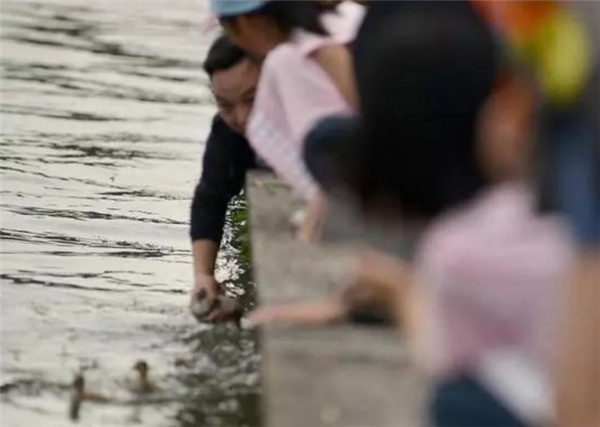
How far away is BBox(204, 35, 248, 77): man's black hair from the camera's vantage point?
5.81 metres

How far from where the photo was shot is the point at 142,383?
5387 millimetres

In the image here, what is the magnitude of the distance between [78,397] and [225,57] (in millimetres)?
1261

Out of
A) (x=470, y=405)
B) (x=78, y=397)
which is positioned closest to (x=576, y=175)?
(x=470, y=405)

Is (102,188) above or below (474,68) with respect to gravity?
below

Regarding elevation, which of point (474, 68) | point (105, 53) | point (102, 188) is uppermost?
point (474, 68)

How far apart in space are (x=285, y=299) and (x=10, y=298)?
2125 mm

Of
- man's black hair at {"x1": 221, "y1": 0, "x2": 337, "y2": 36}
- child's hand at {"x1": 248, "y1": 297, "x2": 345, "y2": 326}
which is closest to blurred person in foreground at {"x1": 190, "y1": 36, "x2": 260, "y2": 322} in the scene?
man's black hair at {"x1": 221, "y1": 0, "x2": 337, "y2": 36}

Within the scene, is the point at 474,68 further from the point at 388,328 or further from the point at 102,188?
the point at 102,188

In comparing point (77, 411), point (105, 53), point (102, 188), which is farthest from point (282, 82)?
point (105, 53)

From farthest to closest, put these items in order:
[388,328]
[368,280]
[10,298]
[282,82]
Answer: [10,298] → [282,82] → [388,328] → [368,280]

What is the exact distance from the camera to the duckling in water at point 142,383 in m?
5.38

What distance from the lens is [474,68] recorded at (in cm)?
310

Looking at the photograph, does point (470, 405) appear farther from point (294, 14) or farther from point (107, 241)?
point (107, 241)

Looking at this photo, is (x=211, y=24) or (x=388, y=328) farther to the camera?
(x=211, y=24)
